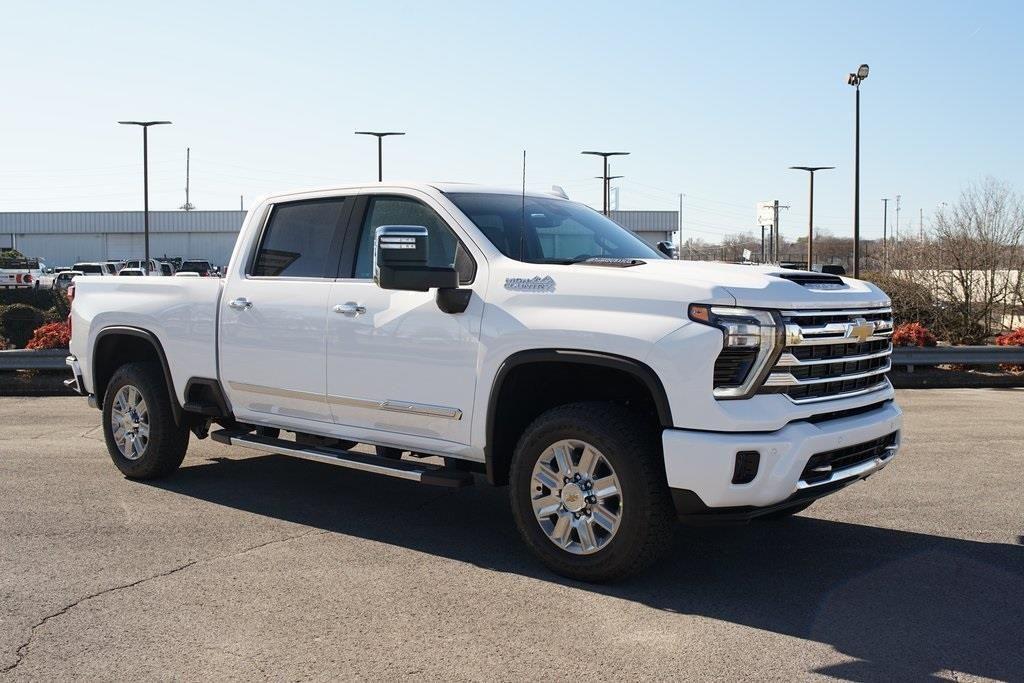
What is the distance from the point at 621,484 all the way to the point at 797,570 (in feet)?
4.05

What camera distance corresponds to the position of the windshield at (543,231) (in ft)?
19.9

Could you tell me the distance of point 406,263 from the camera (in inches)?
217

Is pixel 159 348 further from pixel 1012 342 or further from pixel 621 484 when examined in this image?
pixel 1012 342

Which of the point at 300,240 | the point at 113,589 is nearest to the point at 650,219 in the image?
the point at 300,240

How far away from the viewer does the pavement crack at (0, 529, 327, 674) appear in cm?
434

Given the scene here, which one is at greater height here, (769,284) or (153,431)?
(769,284)

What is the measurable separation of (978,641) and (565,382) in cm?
233

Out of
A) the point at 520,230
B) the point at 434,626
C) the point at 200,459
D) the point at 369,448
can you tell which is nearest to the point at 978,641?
the point at 434,626

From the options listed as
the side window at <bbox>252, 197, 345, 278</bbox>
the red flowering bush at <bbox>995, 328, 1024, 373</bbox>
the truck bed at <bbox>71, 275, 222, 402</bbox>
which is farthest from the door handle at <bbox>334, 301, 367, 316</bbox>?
the red flowering bush at <bbox>995, 328, 1024, 373</bbox>

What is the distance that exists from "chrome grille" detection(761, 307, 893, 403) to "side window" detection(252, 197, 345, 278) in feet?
9.62

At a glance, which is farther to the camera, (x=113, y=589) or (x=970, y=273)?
(x=970, y=273)

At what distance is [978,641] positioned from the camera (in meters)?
4.47

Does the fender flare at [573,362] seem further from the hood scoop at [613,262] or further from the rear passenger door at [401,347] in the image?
the hood scoop at [613,262]

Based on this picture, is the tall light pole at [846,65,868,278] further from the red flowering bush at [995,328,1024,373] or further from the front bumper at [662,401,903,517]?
the front bumper at [662,401,903,517]
